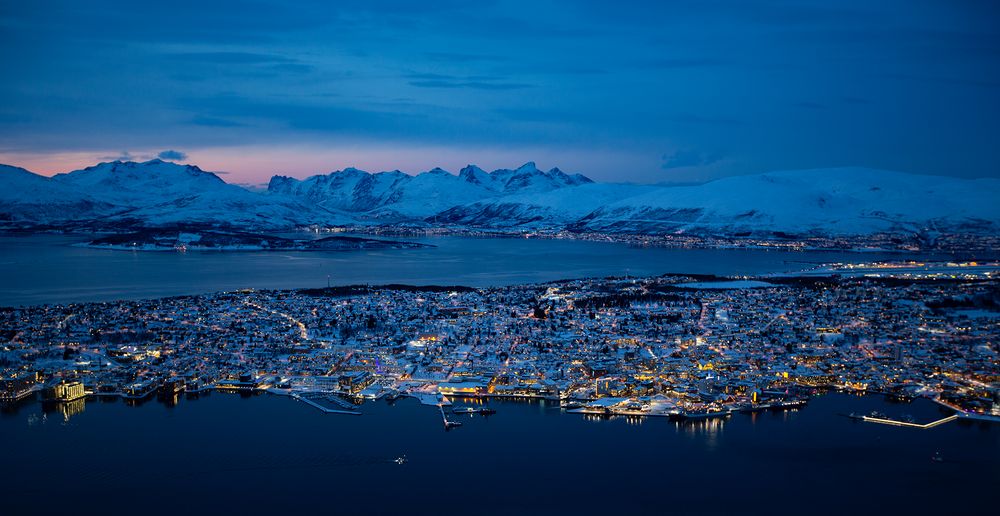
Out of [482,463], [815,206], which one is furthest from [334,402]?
[815,206]

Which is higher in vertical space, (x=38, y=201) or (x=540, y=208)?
(x=540, y=208)

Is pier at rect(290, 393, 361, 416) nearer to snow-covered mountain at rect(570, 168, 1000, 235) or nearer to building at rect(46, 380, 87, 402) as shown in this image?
building at rect(46, 380, 87, 402)

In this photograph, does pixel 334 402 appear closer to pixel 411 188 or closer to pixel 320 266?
pixel 320 266

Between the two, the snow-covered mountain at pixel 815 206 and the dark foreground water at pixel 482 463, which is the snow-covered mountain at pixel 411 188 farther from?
the dark foreground water at pixel 482 463

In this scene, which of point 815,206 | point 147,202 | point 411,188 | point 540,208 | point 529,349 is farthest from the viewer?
point 411,188

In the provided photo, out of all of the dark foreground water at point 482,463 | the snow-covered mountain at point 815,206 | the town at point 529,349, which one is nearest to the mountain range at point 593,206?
the snow-covered mountain at point 815,206
